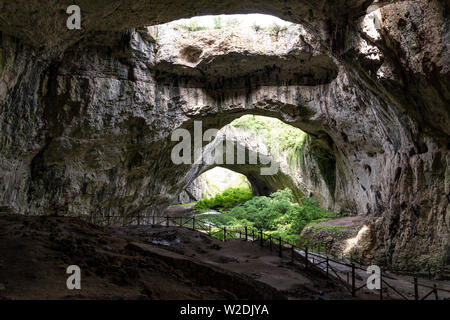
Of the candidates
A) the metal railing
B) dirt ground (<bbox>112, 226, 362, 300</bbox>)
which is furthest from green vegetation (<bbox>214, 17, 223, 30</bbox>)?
dirt ground (<bbox>112, 226, 362, 300</bbox>)

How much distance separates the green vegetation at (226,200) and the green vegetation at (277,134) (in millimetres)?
9262

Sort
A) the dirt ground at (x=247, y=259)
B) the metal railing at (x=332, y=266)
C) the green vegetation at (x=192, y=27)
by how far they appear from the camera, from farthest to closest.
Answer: the green vegetation at (x=192, y=27)
the dirt ground at (x=247, y=259)
the metal railing at (x=332, y=266)

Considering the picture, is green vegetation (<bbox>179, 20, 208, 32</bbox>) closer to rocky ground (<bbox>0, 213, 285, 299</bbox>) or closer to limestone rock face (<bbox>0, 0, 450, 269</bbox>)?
limestone rock face (<bbox>0, 0, 450, 269</bbox>)

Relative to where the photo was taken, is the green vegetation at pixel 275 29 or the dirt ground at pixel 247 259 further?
the green vegetation at pixel 275 29

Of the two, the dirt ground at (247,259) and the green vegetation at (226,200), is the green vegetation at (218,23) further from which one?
the green vegetation at (226,200)

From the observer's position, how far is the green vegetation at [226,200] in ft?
109

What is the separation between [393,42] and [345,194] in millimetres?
12748

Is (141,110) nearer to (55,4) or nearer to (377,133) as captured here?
(55,4)

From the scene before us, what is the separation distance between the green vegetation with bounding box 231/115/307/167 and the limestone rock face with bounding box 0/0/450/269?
3.52 meters

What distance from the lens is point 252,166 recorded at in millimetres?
30891

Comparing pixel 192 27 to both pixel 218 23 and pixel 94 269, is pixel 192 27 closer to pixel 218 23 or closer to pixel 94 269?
pixel 218 23

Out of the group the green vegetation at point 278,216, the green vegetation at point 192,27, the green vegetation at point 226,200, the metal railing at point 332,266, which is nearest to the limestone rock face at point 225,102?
the green vegetation at point 192,27

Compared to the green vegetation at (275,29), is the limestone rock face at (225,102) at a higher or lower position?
lower
